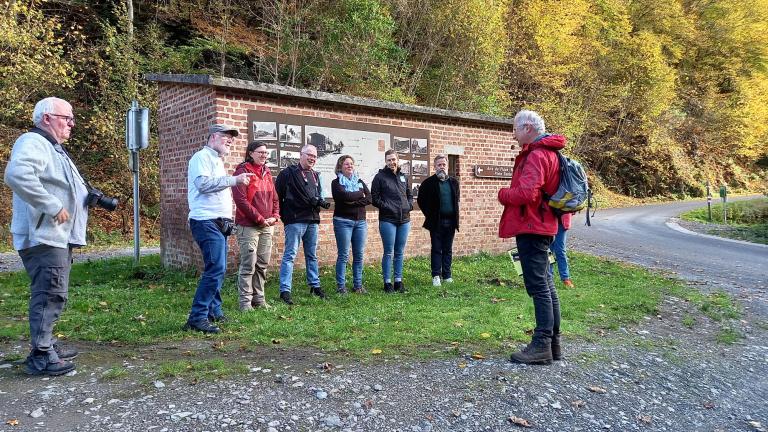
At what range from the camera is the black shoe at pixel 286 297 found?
616 centimetres

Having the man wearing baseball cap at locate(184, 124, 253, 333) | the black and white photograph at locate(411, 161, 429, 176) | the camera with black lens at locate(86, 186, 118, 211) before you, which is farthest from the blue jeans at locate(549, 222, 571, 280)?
the camera with black lens at locate(86, 186, 118, 211)

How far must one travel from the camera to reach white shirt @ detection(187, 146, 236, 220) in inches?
188

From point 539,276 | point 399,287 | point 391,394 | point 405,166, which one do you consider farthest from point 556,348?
point 405,166

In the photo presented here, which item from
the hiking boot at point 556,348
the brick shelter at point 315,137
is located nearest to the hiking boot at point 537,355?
the hiking boot at point 556,348

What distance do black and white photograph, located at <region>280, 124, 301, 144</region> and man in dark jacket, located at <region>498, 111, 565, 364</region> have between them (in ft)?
14.7

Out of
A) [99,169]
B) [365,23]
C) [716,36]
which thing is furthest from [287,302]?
[716,36]

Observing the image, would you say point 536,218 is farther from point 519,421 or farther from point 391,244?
point 391,244

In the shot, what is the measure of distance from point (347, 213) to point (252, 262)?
158 centimetres

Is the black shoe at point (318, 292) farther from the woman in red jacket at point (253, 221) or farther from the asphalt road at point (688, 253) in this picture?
the asphalt road at point (688, 253)

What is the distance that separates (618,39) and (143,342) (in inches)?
1329

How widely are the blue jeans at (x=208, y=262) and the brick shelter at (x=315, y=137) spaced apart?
2617mm

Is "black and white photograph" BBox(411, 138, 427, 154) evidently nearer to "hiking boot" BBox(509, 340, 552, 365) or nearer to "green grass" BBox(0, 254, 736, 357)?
"green grass" BBox(0, 254, 736, 357)

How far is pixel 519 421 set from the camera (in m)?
Answer: 3.26

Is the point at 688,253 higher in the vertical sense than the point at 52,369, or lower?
lower
